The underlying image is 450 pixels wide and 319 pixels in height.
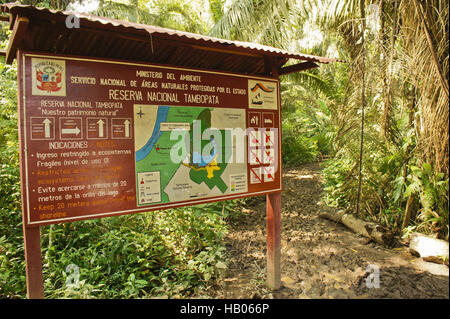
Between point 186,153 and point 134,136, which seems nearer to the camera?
point 134,136

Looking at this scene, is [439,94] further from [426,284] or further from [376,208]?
[376,208]

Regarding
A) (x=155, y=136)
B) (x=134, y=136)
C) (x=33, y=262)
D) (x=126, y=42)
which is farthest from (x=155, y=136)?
(x=33, y=262)

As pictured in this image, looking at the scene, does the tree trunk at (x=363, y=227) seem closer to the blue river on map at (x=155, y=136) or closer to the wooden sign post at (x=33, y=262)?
the blue river on map at (x=155, y=136)

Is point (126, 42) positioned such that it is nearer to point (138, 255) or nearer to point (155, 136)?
point (155, 136)

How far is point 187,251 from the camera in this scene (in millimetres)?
4379

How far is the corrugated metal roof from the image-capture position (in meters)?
2.25

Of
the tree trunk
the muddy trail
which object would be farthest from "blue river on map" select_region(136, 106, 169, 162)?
the tree trunk

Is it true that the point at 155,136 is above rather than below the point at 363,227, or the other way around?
above

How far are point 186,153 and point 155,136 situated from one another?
374 mm

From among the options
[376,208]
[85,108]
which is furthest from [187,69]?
[376,208]

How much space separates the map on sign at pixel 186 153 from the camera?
280 centimetres

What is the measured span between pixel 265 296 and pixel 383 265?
68.2 inches

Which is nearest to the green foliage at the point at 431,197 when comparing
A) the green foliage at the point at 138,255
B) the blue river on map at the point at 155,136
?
the green foliage at the point at 138,255

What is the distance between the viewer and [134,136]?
2742mm
